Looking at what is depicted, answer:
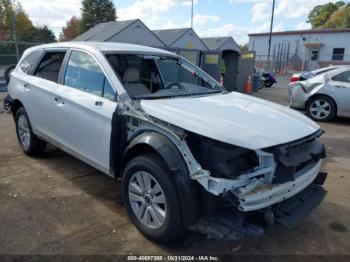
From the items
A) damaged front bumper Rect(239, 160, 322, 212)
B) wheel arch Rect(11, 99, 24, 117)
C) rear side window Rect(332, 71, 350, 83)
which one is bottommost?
damaged front bumper Rect(239, 160, 322, 212)

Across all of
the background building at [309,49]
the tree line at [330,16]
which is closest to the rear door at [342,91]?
the background building at [309,49]

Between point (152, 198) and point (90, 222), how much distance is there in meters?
0.85

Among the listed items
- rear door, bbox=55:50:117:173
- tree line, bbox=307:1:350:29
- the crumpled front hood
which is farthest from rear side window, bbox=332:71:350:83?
tree line, bbox=307:1:350:29

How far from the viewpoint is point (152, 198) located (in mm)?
3035

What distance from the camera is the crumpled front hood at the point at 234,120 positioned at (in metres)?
2.69

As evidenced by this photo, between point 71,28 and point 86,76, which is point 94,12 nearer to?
point 71,28

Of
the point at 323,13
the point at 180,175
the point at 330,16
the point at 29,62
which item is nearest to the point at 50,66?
the point at 29,62

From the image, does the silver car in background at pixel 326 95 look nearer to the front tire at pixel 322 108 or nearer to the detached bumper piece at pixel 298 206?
the front tire at pixel 322 108

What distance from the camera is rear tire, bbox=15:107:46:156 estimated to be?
4993mm

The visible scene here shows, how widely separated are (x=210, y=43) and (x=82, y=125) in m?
35.5

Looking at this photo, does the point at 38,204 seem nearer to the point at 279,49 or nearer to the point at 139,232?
the point at 139,232

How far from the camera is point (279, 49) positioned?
40969 millimetres

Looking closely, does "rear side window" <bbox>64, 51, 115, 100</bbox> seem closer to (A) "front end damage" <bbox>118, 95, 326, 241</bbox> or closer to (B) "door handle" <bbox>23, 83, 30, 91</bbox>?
(A) "front end damage" <bbox>118, 95, 326, 241</bbox>

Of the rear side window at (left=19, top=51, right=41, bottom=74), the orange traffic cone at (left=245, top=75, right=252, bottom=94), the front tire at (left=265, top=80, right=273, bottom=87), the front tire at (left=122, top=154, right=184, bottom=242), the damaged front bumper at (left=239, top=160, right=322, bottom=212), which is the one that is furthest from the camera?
the front tire at (left=265, top=80, right=273, bottom=87)
